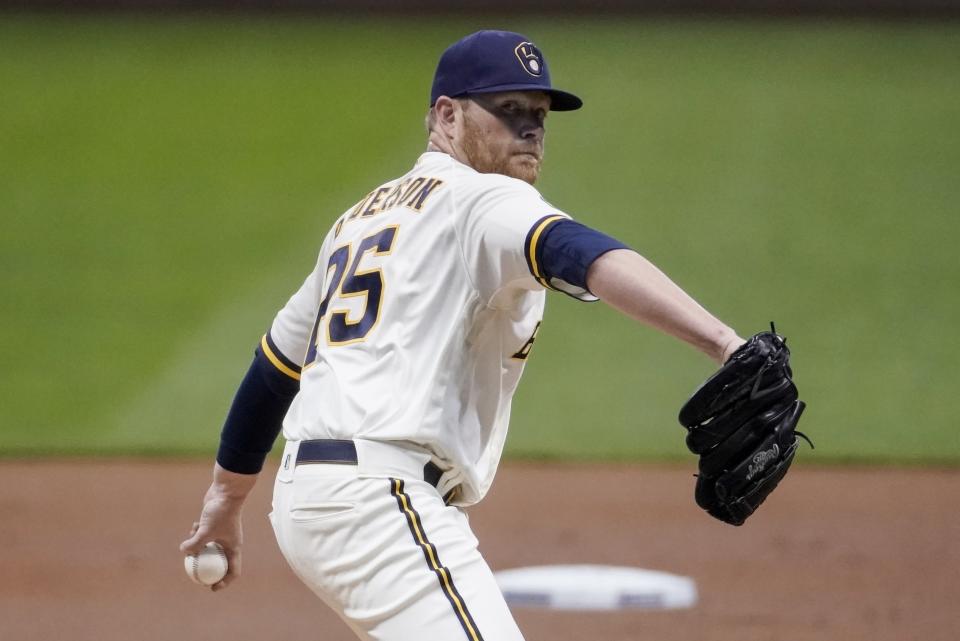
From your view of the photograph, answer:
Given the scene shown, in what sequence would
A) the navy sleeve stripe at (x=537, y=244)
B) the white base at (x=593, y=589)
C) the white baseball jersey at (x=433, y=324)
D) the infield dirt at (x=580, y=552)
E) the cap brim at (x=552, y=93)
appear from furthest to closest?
the white base at (x=593, y=589) < the infield dirt at (x=580, y=552) < the cap brim at (x=552, y=93) < the white baseball jersey at (x=433, y=324) < the navy sleeve stripe at (x=537, y=244)

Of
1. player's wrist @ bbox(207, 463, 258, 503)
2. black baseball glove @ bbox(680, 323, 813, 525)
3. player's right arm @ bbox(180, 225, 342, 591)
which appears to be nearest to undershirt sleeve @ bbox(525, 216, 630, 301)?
black baseball glove @ bbox(680, 323, 813, 525)

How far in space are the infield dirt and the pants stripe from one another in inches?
116

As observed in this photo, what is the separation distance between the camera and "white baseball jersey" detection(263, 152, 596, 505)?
2342 millimetres

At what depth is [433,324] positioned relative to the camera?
238 cm

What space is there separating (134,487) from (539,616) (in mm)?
3565

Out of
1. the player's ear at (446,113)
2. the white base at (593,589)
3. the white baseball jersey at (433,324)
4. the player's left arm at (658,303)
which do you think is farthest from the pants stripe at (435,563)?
the white base at (593,589)

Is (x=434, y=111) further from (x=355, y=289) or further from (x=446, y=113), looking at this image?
(x=355, y=289)

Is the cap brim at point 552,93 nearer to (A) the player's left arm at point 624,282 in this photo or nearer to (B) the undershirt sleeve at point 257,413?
(A) the player's left arm at point 624,282

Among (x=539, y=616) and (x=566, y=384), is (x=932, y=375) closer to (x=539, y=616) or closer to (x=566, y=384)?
(x=566, y=384)

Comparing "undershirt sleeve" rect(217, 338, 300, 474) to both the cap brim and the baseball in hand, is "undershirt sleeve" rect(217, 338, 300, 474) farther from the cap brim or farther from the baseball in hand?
the cap brim

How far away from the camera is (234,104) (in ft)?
42.2

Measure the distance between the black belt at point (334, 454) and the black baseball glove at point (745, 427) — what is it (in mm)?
514

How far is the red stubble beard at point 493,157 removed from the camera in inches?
103

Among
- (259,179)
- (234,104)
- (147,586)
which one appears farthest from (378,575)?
(234,104)
